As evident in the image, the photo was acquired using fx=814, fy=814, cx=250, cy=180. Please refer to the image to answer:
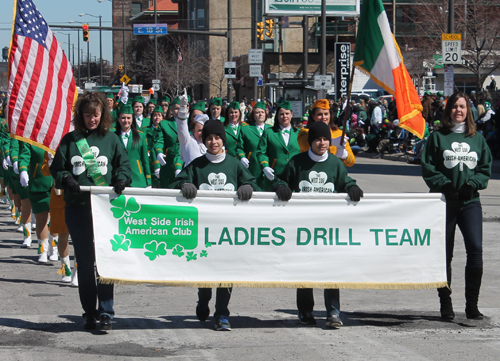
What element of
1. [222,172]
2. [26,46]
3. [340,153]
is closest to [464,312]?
[340,153]

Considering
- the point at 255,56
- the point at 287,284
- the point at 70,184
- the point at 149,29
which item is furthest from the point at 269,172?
the point at 149,29

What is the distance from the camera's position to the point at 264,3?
44375 millimetres

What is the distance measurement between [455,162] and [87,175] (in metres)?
3.14

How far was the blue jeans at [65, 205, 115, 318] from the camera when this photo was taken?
267 inches

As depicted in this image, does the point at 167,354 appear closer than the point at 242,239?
Yes

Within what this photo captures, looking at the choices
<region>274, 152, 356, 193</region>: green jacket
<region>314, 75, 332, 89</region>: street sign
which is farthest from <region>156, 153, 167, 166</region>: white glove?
<region>314, 75, 332, 89</region>: street sign

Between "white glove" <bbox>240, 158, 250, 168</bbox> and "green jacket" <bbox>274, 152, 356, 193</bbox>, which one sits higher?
"green jacket" <bbox>274, 152, 356, 193</bbox>

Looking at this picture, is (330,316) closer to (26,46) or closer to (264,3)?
(26,46)

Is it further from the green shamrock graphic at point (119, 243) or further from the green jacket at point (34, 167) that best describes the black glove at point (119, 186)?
the green jacket at point (34, 167)

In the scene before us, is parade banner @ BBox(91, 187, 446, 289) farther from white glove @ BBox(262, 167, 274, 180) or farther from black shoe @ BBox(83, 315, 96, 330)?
white glove @ BBox(262, 167, 274, 180)

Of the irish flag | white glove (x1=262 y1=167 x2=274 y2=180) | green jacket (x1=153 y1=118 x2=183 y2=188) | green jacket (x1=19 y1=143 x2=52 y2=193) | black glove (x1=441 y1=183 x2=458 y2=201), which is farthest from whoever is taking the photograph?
green jacket (x1=153 y1=118 x2=183 y2=188)

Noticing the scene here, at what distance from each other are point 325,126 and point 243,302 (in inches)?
84.2

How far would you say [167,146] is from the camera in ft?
40.3

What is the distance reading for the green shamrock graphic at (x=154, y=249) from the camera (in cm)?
676
